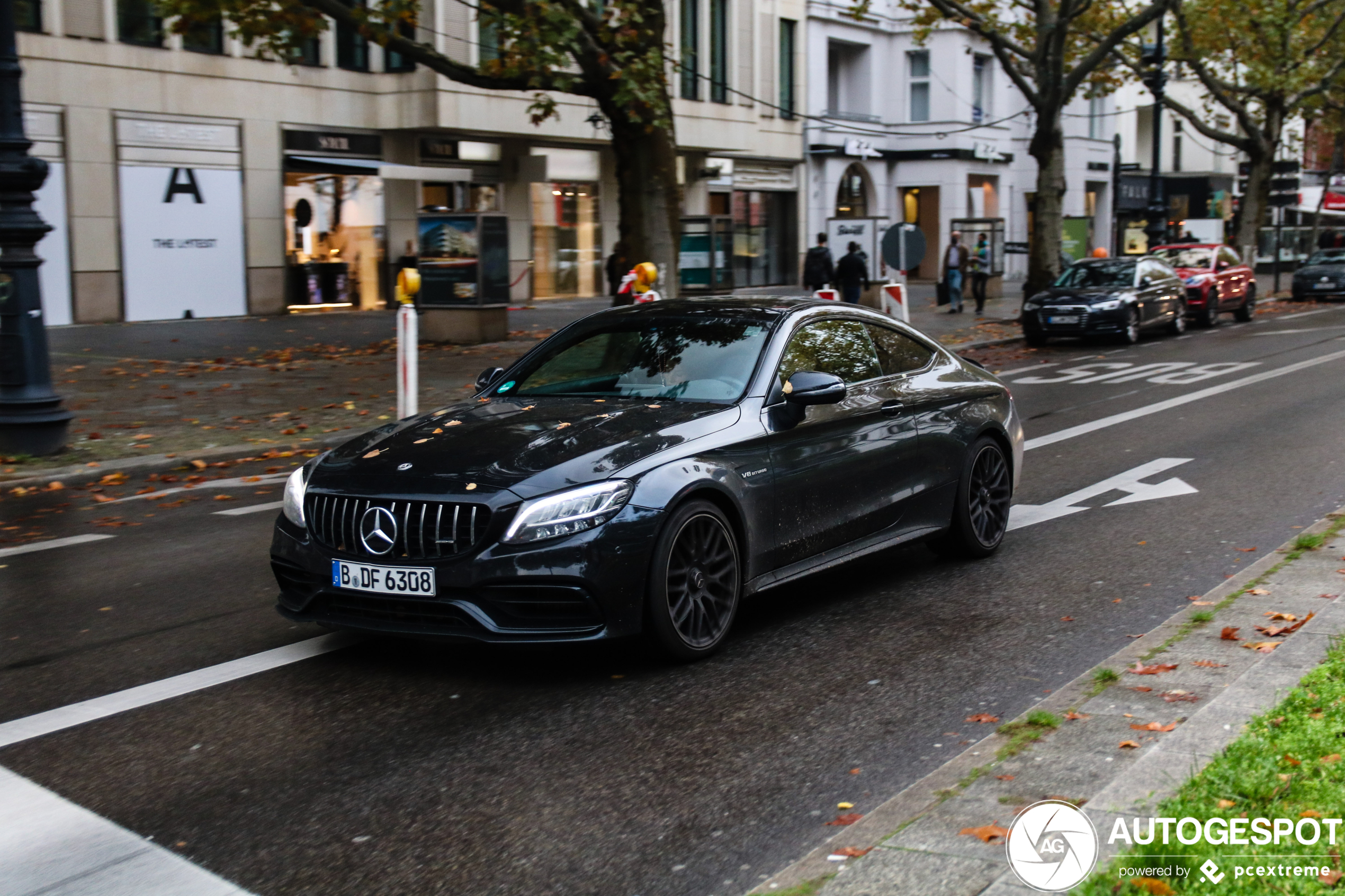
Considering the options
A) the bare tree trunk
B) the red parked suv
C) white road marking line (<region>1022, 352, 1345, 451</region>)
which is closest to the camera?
white road marking line (<region>1022, 352, 1345, 451</region>)

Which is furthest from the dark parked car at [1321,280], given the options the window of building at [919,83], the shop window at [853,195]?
the window of building at [919,83]

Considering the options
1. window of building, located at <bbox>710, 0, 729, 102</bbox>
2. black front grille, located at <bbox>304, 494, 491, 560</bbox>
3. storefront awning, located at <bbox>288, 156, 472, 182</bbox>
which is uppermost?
window of building, located at <bbox>710, 0, 729, 102</bbox>

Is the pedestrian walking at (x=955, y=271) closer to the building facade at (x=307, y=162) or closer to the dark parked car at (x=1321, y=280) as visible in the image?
the building facade at (x=307, y=162)

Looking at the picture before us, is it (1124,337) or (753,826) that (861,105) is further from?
(753,826)

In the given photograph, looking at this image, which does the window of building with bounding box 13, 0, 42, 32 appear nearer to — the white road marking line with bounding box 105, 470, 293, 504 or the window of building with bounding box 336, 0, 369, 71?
the window of building with bounding box 336, 0, 369, 71

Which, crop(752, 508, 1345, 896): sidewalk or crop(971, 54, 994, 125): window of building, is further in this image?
crop(971, 54, 994, 125): window of building

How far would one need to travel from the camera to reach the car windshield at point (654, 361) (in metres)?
6.36

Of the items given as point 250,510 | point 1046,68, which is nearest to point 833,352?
point 250,510

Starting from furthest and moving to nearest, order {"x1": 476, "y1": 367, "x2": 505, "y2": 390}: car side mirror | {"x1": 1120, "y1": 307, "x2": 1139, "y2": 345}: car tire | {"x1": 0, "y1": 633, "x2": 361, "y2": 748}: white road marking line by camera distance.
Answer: {"x1": 1120, "y1": 307, "x2": 1139, "y2": 345}: car tire, {"x1": 476, "y1": 367, "x2": 505, "y2": 390}: car side mirror, {"x1": 0, "y1": 633, "x2": 361, "y2": 748}: white road marking line

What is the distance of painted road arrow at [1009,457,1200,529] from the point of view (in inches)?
358

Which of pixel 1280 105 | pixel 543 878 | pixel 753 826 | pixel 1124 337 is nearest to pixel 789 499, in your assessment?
pixel 753 826

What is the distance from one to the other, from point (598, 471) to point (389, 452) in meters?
0.93

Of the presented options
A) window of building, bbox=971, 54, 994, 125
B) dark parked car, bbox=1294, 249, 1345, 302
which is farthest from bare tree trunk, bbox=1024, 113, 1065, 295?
window of building, bbox=971, 54, 994, 125

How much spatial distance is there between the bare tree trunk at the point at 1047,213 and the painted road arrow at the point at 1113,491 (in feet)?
62.4
